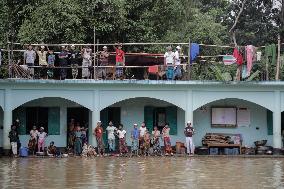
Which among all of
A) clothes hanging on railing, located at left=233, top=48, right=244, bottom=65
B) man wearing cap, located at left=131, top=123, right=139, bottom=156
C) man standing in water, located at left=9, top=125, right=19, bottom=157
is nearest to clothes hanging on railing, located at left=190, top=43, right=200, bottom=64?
clothes hanging on railing, located at left=233, top=48, right=244, bottom=65

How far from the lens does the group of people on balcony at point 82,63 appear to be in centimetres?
2516

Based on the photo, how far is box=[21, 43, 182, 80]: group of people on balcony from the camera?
25.2m

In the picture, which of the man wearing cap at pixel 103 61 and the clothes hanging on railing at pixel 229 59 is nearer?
the man wearing cap at pixel 103 61

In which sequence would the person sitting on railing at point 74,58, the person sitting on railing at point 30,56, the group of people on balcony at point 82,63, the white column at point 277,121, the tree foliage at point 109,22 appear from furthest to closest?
the tree foliage at point 109,22 < the white column at point 277,121 < the person sitting on railing at point 74,58 < the group of people on balcony at point 82,63 < the person sitting on railing at point 30,56

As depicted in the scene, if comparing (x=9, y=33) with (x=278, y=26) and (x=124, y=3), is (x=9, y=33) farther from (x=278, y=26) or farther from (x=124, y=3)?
(x=278, y=26)

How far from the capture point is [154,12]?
1242 inches

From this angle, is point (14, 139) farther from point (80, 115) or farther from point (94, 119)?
point (80, 115)

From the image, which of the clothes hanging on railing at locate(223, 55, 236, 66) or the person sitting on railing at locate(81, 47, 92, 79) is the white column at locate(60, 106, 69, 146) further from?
the clothes hanging on railing at locate(223, 55, 236, 66)

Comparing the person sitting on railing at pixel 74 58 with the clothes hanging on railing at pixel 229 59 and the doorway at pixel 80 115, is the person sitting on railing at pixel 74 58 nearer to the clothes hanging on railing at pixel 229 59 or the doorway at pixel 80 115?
the doorway at pixel 80 115

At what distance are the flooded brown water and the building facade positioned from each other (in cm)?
249

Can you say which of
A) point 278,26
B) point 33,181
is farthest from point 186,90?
point 278,26

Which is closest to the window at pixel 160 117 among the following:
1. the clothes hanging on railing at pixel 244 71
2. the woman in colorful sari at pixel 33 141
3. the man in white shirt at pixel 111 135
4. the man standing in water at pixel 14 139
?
the man in white shirt at pixel 111 135

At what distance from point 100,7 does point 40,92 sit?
205 inches

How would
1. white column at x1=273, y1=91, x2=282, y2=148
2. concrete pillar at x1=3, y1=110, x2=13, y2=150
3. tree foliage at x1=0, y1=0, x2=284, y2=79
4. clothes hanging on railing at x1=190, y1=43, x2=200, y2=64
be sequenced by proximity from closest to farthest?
concrete pillar at x1=3, y1=110, x2=13, y2=150
clothes hanging on railing at x1=190, y1=43, x2=200, y2=64
white column at x1=273, y1=91, x2=282, y2=148
tree foliage at x1=0, y1=0, x2=284, y2=79
